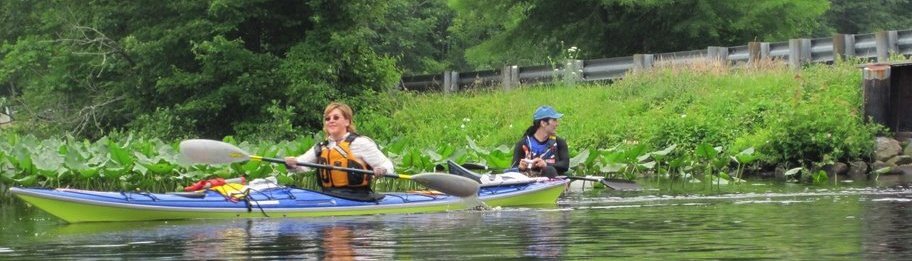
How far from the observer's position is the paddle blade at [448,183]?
14508 mm

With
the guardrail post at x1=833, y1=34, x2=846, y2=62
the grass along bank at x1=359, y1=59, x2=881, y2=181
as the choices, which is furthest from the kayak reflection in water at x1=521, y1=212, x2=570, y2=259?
the guardrail post at x1=833, y1=34, x2=846, y2=62

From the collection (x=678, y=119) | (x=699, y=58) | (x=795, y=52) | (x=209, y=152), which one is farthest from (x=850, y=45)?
(x=209, y=152)

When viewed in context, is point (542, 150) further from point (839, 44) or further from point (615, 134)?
point (839, 44)

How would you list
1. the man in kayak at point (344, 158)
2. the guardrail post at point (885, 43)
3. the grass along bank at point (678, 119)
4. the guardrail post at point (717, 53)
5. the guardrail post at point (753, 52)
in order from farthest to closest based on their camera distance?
the guardrail post at point (717, 53) < the guardrail post at point (753, 52) < the guardrail post at point (885, 43) < the grass along bank at point (678, 119) < the man in kayak at point (344, 158)

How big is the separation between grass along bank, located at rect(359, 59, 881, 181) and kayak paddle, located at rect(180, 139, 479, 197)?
13.3ft

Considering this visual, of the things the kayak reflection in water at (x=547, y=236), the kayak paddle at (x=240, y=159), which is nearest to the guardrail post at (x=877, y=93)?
the kayak reflection in water at (x=547, y=236)

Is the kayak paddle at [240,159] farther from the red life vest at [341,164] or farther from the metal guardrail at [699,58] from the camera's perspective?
the metal guardrail at [699,58]

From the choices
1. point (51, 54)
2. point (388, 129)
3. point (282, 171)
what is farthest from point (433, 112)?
point (282, 171)

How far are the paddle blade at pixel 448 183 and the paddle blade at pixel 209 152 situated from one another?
5.42 ft

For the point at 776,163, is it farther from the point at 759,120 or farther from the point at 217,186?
the point at 217,186

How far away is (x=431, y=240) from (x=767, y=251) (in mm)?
2609

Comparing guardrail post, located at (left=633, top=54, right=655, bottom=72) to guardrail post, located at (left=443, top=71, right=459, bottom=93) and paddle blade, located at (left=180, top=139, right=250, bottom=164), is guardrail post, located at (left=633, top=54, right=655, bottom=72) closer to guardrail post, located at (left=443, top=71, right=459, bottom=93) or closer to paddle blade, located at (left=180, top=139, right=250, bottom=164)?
guardrail post, located at (left=443, top=71, right=459, bottom=93)

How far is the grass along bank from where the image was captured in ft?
69.0

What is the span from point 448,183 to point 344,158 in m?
1.15
